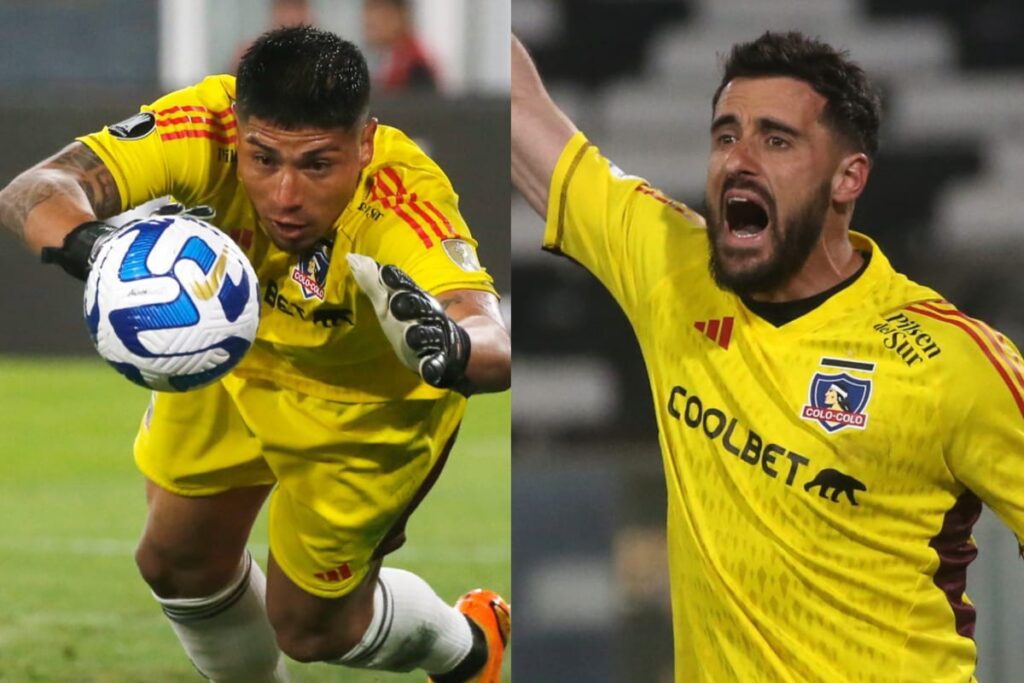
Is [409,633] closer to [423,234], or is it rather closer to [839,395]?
[423,234]

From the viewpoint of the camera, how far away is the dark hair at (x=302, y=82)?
363cm

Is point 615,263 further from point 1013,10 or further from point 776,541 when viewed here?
point 1013,10

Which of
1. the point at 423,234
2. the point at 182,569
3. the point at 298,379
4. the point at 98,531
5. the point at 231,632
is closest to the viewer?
the point at 423,234

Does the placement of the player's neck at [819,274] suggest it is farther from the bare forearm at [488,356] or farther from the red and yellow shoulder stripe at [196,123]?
the red and yellow shoulder stripe at [196,123]

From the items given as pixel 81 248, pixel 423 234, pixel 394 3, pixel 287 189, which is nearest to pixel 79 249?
pixel 81 248

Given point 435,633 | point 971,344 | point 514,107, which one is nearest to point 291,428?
point 435,633

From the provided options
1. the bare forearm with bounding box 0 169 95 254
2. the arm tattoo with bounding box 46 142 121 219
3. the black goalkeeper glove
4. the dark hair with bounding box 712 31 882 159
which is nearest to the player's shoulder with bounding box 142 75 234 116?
the arm tattoo with bounding box 46 142 121 219

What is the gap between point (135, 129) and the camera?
3.84 meters

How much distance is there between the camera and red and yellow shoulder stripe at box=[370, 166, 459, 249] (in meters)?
3.65

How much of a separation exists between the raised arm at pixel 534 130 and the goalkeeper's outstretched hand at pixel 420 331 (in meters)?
0.59

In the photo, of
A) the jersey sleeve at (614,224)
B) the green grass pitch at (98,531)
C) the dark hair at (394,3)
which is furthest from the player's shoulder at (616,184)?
the dark hair at (394,3)

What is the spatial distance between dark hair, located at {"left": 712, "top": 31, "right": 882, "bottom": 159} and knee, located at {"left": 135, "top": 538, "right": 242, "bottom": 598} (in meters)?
1.95

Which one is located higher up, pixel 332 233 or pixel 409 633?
pixel 332 233

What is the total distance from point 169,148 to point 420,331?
1263mm
